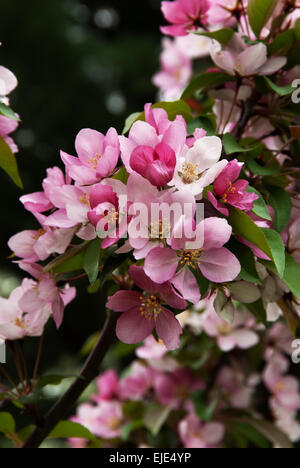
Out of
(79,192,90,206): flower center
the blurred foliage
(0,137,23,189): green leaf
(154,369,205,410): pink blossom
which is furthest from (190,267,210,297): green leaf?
the blurred foliage

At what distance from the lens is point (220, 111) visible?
32.4 inches

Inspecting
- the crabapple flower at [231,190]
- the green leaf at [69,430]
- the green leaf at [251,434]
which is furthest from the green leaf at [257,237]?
the green leaf at [251,434]

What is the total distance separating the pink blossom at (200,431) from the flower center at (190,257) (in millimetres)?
613

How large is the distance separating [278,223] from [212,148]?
0.48ft

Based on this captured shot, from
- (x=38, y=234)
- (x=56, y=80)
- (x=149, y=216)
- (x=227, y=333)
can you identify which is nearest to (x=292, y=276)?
(x=149, y=216)

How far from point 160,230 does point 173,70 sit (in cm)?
91

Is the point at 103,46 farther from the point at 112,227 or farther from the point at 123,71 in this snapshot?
the point at 112,227

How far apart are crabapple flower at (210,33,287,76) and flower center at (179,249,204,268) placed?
0.29 meters

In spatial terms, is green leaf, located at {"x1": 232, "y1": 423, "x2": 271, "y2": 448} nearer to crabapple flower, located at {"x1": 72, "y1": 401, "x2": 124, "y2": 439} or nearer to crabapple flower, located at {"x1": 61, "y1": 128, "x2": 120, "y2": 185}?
crabapple flower, located at {"x1": 72, "y1": 401, "x2": 124, "y2": 439}

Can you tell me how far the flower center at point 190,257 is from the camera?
22.4 inches

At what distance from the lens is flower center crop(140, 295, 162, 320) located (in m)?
0.61

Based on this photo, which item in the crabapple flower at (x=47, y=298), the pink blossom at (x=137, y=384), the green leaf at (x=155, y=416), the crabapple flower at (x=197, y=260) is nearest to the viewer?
the crabapple flower at (x=197, y=260)

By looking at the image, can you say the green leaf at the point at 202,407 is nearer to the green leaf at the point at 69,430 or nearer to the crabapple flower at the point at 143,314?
the green leaf at the point at 69,430
